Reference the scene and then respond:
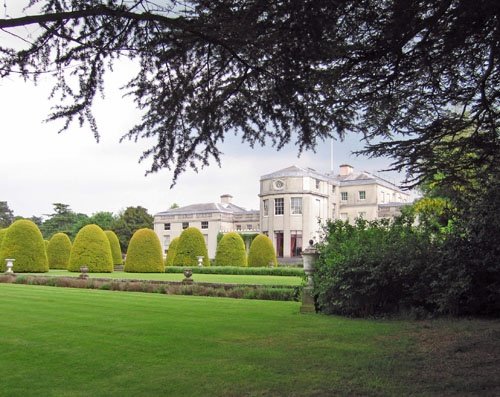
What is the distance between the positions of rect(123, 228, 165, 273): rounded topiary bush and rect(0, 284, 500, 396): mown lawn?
2146cm

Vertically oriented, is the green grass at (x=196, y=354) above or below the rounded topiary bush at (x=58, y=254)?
below

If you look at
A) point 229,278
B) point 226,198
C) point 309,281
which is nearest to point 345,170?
point 226,198

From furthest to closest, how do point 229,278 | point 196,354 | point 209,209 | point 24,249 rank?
1. point 209,209
2. point 24,249
3. point 229,278
4. point 196,354

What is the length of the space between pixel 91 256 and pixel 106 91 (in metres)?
25.4

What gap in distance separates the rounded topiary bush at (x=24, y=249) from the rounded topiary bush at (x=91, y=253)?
1.67 meters

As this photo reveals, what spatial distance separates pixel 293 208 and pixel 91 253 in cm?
2453

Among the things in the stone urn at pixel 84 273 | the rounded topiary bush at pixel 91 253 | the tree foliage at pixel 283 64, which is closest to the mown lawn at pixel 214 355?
the tree foliage at pixel 283 64

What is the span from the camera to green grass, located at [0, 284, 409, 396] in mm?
4562

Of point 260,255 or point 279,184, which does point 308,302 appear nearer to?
point 260,255

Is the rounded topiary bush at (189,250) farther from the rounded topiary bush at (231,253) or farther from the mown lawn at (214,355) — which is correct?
the mown lawn at (214,355)

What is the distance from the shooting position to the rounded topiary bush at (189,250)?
117ft

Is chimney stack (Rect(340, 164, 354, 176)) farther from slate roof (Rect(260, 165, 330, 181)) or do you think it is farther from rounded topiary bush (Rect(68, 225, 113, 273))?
rounded topiary bush (Rect(68, 225, 113, 273))

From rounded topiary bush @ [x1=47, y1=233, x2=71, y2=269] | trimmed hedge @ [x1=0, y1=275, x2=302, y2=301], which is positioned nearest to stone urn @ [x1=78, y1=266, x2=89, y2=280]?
trimmed hedge @ [x1=0, y1=275, x2=302, y2=301]

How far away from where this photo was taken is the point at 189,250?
3569 cm
